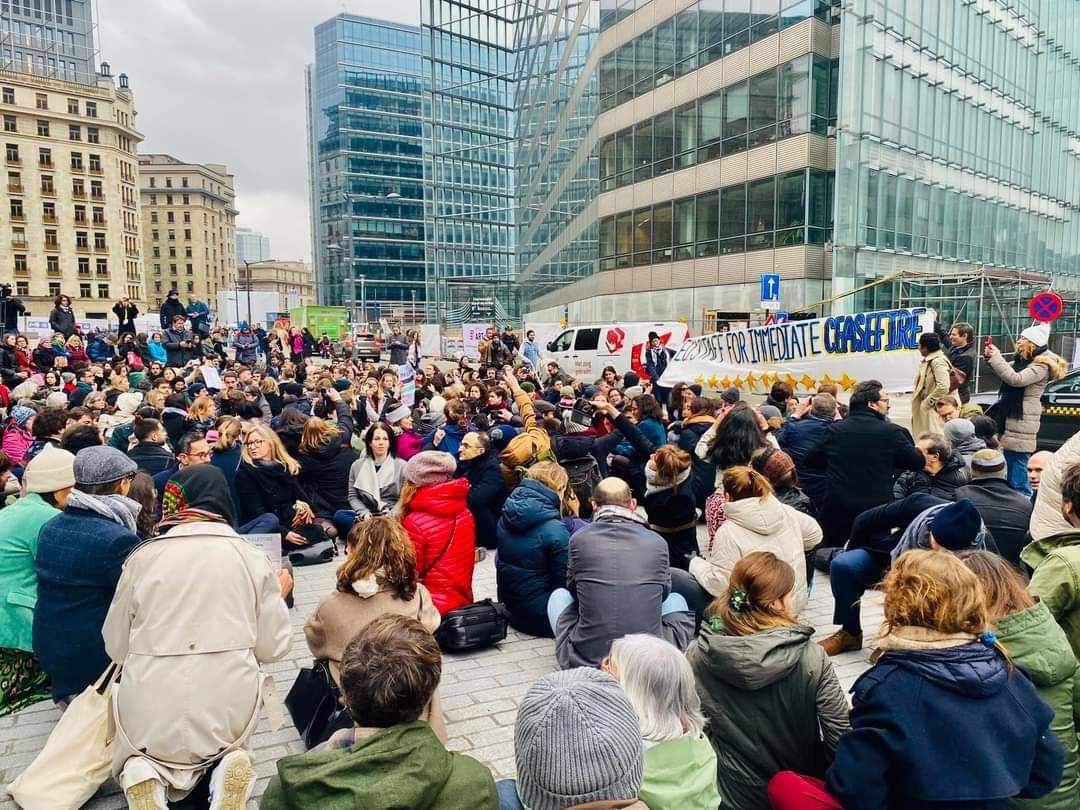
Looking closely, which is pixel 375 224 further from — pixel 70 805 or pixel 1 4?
pixel 70 805

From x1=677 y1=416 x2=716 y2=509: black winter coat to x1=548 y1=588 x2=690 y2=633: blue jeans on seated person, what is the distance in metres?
2.84

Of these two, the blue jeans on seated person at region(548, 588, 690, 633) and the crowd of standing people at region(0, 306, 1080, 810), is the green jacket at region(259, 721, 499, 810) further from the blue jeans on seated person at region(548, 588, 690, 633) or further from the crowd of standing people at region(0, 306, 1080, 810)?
the blue jeans on seated person at region(548, 588, 690, 633)

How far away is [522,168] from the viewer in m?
71.5

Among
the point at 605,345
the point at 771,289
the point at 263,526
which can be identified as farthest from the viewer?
the point at 605,345

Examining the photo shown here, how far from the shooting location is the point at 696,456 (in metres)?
7.87

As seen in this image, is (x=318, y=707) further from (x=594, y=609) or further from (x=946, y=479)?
(x=946, y=479)

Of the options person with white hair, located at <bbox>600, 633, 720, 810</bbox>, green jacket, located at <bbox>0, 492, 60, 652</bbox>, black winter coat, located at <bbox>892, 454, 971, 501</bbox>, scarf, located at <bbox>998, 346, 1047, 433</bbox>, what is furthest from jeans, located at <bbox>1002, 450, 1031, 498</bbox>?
green jacket, located at <bbox>0, 492, 60, 652</bbox>

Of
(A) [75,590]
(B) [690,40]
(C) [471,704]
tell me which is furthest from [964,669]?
(B) [690,40]

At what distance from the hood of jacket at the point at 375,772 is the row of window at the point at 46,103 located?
119371mm

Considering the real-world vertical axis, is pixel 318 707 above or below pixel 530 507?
below

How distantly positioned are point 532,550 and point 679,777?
314cm

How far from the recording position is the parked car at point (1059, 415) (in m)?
10.4

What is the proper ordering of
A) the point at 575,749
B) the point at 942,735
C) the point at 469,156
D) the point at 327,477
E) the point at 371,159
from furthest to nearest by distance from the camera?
the point at 371,159 → the point at 469,156 → the point at 327,477 → the point at 942,735 → the point at 575,749

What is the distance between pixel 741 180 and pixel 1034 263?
61.6 ft
